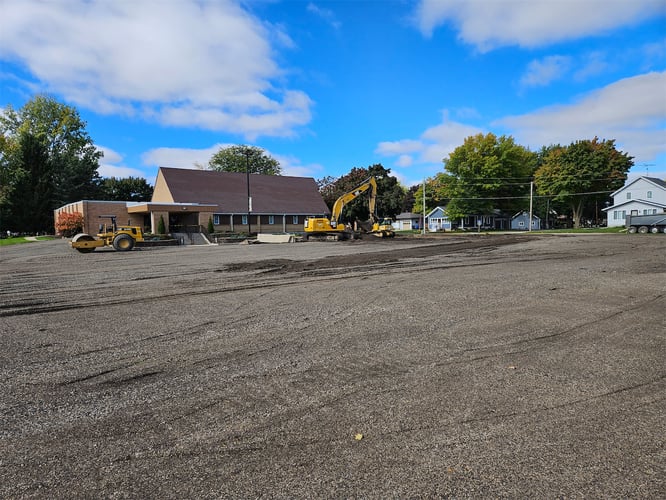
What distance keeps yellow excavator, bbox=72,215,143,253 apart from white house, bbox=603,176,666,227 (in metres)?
58.9

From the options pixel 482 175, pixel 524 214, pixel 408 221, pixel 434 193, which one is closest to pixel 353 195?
pixel 482 175

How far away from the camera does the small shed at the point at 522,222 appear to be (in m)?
68.7

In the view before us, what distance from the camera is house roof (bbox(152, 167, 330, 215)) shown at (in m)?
46.1

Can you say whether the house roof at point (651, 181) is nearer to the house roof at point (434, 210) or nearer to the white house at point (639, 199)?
the white house at point (639, 199)

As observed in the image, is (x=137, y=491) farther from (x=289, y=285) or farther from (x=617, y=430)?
(x=289, y=285)

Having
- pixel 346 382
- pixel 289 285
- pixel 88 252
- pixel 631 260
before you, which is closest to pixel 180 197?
pixel 88 252

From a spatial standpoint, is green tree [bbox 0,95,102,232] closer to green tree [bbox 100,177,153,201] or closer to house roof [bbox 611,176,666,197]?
green tree [bbox 100,177,153,201]

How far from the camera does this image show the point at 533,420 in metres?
3.17

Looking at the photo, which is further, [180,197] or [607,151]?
[607,151]

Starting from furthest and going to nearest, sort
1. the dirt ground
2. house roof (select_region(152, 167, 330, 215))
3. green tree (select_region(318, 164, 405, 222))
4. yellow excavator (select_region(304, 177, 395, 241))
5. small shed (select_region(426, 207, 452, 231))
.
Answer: small shed (select_region(426, 207, 452, 231))
green tree (select_region(318, 164, 405, 222))
house roof (select_region(152, 167, 330, 215))
yellow excavator (select_region(304, 177, 395, 241))
the dirt ground

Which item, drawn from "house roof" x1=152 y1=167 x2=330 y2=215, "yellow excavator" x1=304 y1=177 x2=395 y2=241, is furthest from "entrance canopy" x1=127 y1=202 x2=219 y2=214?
"yellow excavator" x1=304 y1=177 x2=395 y2=241

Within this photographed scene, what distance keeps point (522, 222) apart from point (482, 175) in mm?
16801

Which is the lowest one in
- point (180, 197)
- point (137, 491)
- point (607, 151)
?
point (137, 491)

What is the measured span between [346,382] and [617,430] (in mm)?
2281
